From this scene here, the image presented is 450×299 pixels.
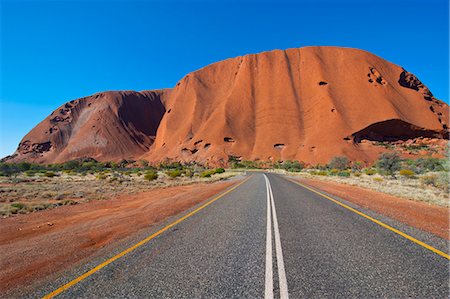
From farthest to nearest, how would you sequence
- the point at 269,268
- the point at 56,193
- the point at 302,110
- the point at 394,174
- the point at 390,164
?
the point at 302,110 → the point at 390,164 → the point at 394,174 → the point at 56,193 → the point at 269,268

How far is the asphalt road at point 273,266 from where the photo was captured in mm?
3500

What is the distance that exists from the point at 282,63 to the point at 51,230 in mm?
111893

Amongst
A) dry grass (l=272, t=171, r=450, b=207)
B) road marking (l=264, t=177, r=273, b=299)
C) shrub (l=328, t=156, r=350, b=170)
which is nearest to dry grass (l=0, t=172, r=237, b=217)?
road marking (l=264, t=177, r=273, b=299)

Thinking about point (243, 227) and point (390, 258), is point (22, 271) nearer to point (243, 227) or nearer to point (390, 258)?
point (243, 227)

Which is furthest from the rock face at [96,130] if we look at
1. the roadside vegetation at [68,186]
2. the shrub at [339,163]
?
the shrub at [339,163]

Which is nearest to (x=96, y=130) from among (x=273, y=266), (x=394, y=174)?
(x=394, y=174)

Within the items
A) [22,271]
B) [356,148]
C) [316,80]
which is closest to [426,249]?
[22,271]

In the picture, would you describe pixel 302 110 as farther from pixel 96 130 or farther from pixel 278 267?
pixel 278 267

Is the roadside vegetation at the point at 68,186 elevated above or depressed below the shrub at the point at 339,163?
below

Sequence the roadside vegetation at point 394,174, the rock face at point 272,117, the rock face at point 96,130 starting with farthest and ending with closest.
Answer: the rock face at point 96,130 < the rock face at point 272,117 < the roadside vegetation at point 394,174

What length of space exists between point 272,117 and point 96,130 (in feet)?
268

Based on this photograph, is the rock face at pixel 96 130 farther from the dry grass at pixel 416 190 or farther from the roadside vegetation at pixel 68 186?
the dry grass at pixel 416 190

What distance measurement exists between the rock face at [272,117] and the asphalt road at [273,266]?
7861 centimetres

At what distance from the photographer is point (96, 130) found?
118938mm
